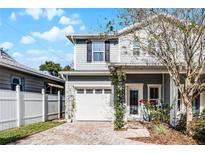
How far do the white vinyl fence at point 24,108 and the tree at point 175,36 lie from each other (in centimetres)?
597

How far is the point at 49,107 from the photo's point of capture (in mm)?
21953

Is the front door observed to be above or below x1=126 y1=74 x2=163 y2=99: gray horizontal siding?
below

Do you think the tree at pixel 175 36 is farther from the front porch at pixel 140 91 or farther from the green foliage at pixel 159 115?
the front porch at pixel 140 91

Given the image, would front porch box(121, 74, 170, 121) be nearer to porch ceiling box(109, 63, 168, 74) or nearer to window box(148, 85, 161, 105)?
window box(148, 85, 161, 105)

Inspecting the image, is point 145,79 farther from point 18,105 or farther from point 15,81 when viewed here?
point 18,105

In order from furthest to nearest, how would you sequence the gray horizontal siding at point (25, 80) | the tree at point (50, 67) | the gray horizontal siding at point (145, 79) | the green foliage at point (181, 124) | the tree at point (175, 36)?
the tree at point (50, 67) < the gray horizontal siding at point (145, 79) < the gray horizontal siding at point (25, 80) < the green foliage at point (181, 124) < the tree at point (175, 36)

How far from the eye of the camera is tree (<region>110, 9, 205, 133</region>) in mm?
12648

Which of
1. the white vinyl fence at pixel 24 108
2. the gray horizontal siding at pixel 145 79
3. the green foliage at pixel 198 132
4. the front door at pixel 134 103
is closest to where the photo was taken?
the green foliage at pixel 198 132

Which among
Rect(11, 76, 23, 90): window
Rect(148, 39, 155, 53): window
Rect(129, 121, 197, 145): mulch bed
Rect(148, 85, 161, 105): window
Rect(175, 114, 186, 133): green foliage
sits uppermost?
Rect(148, 39, 155, 53): window

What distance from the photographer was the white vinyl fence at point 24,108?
14.6m

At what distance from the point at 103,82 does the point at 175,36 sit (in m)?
9.02

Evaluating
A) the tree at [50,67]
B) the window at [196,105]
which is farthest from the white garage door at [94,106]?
the tree at [50,67]

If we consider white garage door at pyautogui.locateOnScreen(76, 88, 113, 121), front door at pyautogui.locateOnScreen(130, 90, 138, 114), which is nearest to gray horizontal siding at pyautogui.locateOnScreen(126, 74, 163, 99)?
front door at pyautogui.locateOnScreen(130, 90, 138, 114)
